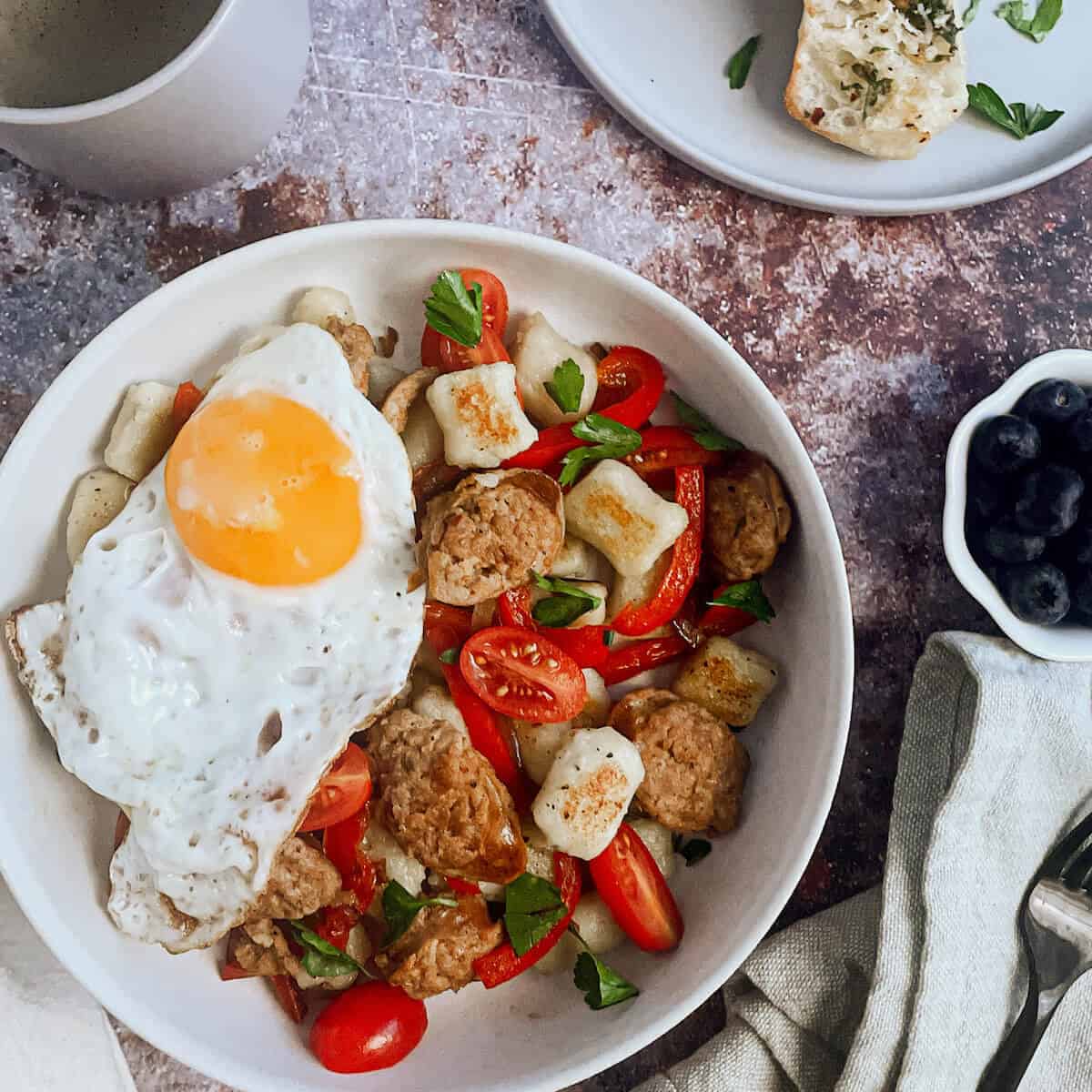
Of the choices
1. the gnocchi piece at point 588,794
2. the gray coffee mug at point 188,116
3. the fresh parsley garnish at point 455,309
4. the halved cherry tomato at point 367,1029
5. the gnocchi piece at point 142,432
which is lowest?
the halved cherry tomato at point 367,1029

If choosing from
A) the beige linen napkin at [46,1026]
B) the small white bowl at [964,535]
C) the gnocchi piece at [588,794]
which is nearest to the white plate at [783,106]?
the small white bowl at [964,535]

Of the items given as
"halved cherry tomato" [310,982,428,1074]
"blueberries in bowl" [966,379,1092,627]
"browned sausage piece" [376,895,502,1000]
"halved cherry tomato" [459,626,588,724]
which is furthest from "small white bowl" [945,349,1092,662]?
"halved cherry tomato" [310,982,428,1074]

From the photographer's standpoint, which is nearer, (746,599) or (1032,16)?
(746,599)

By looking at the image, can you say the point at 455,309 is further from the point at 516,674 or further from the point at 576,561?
the point at 516,674

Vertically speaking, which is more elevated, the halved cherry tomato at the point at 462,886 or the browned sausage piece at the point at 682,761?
the browned sausage piece at the point at 682,761

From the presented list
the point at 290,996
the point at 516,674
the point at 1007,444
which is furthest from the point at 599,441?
the point at 290,996

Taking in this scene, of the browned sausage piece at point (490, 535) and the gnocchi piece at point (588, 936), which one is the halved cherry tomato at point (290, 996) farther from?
the browned sausage piece at point (490, 535)

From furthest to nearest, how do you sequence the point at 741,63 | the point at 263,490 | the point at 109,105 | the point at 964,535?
1. the point at 741,63
2. the point at 964,535
3. the point at 263,490
4. the point at 109,105

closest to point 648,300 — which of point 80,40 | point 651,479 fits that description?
point 651,479
